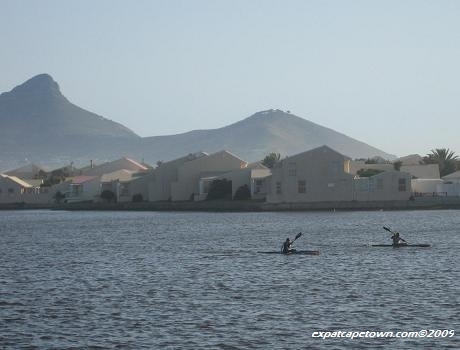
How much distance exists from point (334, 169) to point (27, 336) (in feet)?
264

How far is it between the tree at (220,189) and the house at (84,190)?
3010cm

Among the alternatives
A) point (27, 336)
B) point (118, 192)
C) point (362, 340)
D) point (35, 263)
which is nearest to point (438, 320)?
point (362, 340)

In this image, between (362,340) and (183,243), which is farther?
(183,243)

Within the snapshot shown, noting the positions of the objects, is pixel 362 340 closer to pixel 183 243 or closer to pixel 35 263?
pixel 35 263

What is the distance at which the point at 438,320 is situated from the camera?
95.1 ft

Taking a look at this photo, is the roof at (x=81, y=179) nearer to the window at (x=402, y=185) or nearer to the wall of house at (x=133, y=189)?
the wall of house at (x=133, y=189)

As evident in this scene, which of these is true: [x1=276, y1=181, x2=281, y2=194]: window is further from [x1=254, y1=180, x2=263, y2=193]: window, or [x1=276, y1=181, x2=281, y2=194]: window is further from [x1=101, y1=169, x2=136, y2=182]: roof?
[x1=101, y1=169, x2=136, y2=182]: roof

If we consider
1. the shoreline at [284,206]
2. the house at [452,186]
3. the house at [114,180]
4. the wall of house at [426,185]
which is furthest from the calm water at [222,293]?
the house at [114,180]

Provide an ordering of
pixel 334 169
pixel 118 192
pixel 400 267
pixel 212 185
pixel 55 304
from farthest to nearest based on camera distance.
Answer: pixel 118 192 → pixel 212 185 → pixel 334 169 → pixel 400 267 → pixel 55 304

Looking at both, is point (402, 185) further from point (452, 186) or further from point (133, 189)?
point (133, 189)

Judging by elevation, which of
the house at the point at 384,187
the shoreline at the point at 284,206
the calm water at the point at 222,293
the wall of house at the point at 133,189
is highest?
the wall of house at the point at 133,189

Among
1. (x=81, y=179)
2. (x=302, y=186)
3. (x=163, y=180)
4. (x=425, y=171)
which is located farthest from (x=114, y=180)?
(x=425, y=171)

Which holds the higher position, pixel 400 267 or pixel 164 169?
pixel 164 169

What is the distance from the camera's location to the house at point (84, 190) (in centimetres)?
14862
